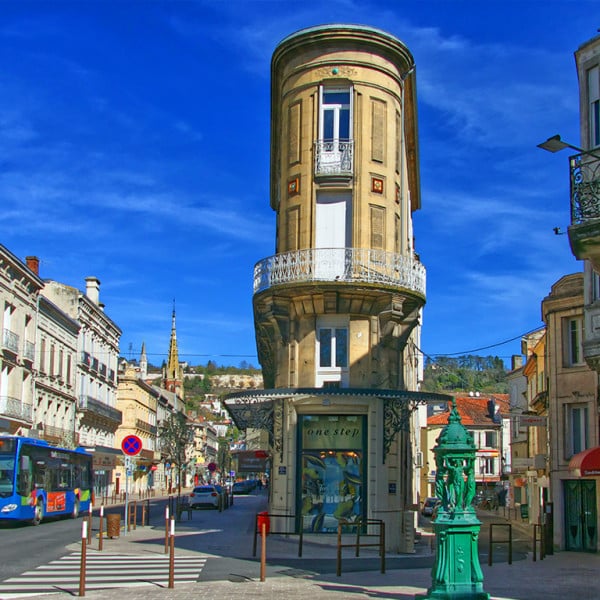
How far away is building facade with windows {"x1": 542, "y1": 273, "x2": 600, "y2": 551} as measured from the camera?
83.8 ft

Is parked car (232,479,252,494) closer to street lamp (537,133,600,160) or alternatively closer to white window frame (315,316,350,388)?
white window frame (315,316,350,388)

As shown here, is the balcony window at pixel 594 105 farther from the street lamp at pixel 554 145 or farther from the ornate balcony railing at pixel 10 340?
the ornate balcony railing at pixel 10 340

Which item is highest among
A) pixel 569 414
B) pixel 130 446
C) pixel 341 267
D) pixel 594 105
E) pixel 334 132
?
pixel 334 132

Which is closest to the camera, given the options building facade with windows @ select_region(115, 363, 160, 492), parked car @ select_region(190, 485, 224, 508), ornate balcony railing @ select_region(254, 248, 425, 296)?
ornate balcony railing @ select_region(254, 248, 425, 296)

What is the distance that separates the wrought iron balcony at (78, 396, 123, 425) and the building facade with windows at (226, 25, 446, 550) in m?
36.7

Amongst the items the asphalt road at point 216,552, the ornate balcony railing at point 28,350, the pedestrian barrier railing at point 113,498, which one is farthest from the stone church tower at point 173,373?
the asphalt road at point 216,552

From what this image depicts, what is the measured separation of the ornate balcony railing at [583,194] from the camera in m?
12.5

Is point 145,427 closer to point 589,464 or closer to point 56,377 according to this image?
point 56,377

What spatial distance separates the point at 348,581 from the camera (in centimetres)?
1532

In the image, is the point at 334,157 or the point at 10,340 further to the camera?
the point at 10,340

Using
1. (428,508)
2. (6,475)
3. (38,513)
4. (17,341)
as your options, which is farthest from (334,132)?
(428,508)

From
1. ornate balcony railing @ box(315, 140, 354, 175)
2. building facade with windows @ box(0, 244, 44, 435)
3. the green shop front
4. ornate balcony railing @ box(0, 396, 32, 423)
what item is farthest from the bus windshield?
ornate balcony railing @ box(0, 396, 32, 423)

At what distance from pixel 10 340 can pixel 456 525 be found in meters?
37.3

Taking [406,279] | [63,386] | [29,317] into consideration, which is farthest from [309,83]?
[63,386]
